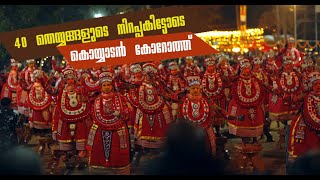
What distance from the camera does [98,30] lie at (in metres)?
8.12

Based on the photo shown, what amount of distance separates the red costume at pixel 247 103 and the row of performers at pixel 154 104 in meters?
0.02

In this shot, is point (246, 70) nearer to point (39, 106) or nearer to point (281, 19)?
point (39, 106)

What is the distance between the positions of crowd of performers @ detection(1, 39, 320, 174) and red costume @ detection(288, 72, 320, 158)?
1 centimetres

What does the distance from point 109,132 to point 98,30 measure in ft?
5.05

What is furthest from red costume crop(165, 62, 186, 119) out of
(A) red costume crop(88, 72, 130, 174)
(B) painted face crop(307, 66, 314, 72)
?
(A) red costume crop(88, 72, 130, 174)

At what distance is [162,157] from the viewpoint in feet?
14.2

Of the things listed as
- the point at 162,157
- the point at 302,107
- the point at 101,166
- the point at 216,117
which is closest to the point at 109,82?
the point at 101,166

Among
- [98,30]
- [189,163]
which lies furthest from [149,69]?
[189,163]

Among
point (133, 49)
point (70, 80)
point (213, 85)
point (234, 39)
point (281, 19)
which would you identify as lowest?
point (213, 85)

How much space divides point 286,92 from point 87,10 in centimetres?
1714

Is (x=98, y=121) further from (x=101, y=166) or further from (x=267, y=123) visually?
(x=267, y=123)

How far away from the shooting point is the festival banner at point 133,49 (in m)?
7.85

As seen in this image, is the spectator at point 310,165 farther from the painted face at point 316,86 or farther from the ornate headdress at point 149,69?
the ornate headdress at point 149,69

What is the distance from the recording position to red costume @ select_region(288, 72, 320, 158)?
871 cm
